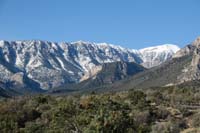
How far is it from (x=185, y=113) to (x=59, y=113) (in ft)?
144

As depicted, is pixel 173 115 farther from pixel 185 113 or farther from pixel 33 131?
pixel 33 131

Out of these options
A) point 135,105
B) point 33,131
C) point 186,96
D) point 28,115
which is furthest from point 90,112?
point 186,96

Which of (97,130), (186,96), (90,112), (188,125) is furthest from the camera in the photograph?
(186,96)

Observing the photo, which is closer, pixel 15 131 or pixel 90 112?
pixel 90 112

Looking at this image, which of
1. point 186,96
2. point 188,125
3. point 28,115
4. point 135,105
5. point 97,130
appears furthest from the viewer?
point 186,96

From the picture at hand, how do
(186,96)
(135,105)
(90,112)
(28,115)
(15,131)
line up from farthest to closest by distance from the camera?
(186,96)
(135,105)
(28,115)
(15,131)
(90,112)

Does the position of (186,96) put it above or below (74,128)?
above

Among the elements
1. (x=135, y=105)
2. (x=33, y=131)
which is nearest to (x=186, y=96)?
(x=135, y=105)

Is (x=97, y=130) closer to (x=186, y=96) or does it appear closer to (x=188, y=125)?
(x=188, y=125)

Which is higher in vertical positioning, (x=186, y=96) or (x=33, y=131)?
(x=186, y=96)

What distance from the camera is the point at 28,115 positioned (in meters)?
101

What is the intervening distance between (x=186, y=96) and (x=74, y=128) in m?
84.7

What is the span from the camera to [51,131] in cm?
6444

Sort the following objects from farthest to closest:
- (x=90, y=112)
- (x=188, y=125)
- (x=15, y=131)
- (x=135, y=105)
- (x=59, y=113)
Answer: (x=135, y=105), (x=188, y=125), (x=15, y=131), (x=59, y=113), (x=90, y=112)
